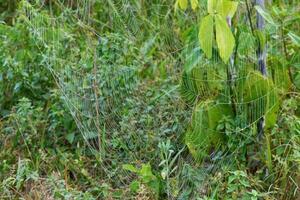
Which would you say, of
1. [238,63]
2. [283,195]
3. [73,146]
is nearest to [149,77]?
[73,146]

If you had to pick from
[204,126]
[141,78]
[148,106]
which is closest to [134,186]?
[204,126]

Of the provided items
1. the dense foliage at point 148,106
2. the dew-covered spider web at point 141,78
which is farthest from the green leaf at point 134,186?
the dew-covered spider web at point 141,78

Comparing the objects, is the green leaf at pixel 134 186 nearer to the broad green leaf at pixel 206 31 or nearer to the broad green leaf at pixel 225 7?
the broad green leaf at pixel 206 31

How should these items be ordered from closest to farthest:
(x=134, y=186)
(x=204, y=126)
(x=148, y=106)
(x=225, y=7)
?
(x=225, y=7) → (x=134, y=186) → (x=204, y=126) → (x=148, y=106)

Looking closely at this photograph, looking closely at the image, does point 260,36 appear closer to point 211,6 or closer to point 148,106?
point 211,6

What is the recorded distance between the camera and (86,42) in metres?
3.94

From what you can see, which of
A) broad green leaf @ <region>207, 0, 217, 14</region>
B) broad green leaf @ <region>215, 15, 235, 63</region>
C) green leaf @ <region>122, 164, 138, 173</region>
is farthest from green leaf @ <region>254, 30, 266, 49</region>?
green leaf @ <region>122, 164, 138, 173</region>

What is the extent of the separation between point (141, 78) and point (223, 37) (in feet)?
Answer: 4.49

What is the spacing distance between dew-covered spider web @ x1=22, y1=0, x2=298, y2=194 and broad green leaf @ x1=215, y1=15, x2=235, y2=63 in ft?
1.17

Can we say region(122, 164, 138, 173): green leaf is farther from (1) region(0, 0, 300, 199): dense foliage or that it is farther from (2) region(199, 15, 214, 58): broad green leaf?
(2) region(199, 15, 214, 58): broad green leaf

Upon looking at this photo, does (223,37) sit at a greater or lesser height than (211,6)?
lesser

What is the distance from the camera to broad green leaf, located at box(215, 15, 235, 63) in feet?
8.22

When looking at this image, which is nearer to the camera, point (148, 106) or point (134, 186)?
point (134, 186)

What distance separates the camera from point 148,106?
11.3 feet
